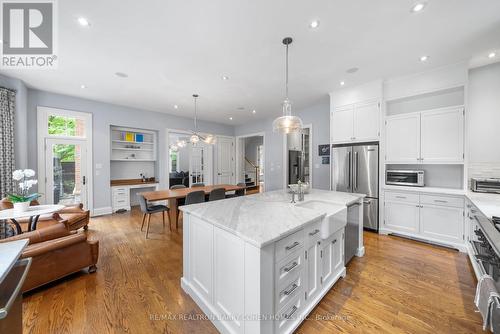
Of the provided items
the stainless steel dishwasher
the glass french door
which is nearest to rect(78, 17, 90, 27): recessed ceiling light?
the glass french door

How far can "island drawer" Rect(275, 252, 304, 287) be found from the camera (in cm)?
134

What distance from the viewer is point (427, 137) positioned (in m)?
3.23

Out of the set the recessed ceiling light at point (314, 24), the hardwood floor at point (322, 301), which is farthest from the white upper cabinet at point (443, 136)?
the recessed ceiling light at point (314, 24)

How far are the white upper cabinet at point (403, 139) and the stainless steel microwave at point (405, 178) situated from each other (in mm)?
198

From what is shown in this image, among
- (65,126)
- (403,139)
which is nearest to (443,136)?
(403,139)

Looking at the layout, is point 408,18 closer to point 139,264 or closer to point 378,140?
point 378,140

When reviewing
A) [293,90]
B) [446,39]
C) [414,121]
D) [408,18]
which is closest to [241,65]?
[293,90]

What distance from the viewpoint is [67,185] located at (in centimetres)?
457

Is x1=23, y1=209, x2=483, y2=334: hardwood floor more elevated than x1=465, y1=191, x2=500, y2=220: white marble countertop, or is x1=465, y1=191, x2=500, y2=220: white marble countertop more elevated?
x1=465, y1=191, x2=500, y2=220: white marble countertop

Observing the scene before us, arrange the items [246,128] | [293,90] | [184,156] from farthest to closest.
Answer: [184,156] → [246,128] → [293,90]

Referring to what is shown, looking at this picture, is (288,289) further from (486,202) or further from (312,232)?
(486,202)

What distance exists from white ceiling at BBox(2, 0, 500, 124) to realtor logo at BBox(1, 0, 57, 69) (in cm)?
11

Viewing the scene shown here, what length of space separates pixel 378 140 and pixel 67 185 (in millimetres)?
6837

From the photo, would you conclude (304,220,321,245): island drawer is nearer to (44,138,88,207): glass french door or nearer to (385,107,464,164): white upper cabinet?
(385,107,464,164): white upper cabinet
